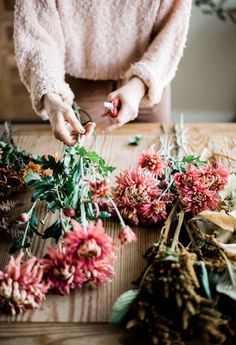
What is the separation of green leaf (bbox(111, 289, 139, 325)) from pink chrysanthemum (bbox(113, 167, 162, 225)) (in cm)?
20

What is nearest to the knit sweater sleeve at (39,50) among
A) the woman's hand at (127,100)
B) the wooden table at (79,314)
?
the woman's hand at (127,100)

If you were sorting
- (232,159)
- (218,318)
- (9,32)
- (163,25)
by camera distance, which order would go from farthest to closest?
(9,32) < (163,25) < (232,159) < (218,318)

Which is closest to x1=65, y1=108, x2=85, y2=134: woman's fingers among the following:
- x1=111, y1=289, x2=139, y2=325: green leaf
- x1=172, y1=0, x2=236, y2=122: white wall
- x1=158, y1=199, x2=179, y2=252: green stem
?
x1=158, y1=199, x2=179, y2=252: green stem

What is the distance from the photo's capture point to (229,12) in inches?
83.0

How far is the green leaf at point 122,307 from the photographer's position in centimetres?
67

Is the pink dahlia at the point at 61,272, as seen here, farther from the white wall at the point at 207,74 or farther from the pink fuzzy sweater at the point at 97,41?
the white wall at the point at 207,74

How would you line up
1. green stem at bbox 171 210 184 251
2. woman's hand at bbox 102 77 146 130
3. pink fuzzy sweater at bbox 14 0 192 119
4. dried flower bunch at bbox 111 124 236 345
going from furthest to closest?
pink fuzzy sweater at bbox 14 0 192 119 < woman's hand at bbox 102 77 146 130 < green stem at bbox 171 210 184 251 < dried flower bunch at bbox 111 124 236 345

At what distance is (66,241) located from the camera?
2.12ft

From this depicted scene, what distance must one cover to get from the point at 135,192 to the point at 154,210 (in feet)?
0.14

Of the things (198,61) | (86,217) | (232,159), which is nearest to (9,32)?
(198,61)

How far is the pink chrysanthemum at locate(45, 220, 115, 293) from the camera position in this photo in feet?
2.10

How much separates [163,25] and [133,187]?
22.0 inches

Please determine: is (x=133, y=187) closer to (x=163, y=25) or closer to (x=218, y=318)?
(x=218, y=318)

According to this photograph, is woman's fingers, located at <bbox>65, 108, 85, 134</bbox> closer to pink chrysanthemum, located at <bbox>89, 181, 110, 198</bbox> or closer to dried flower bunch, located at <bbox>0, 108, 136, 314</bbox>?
dried flower bunch, located at <bbox>0, 108, 136, 314</bbox>
